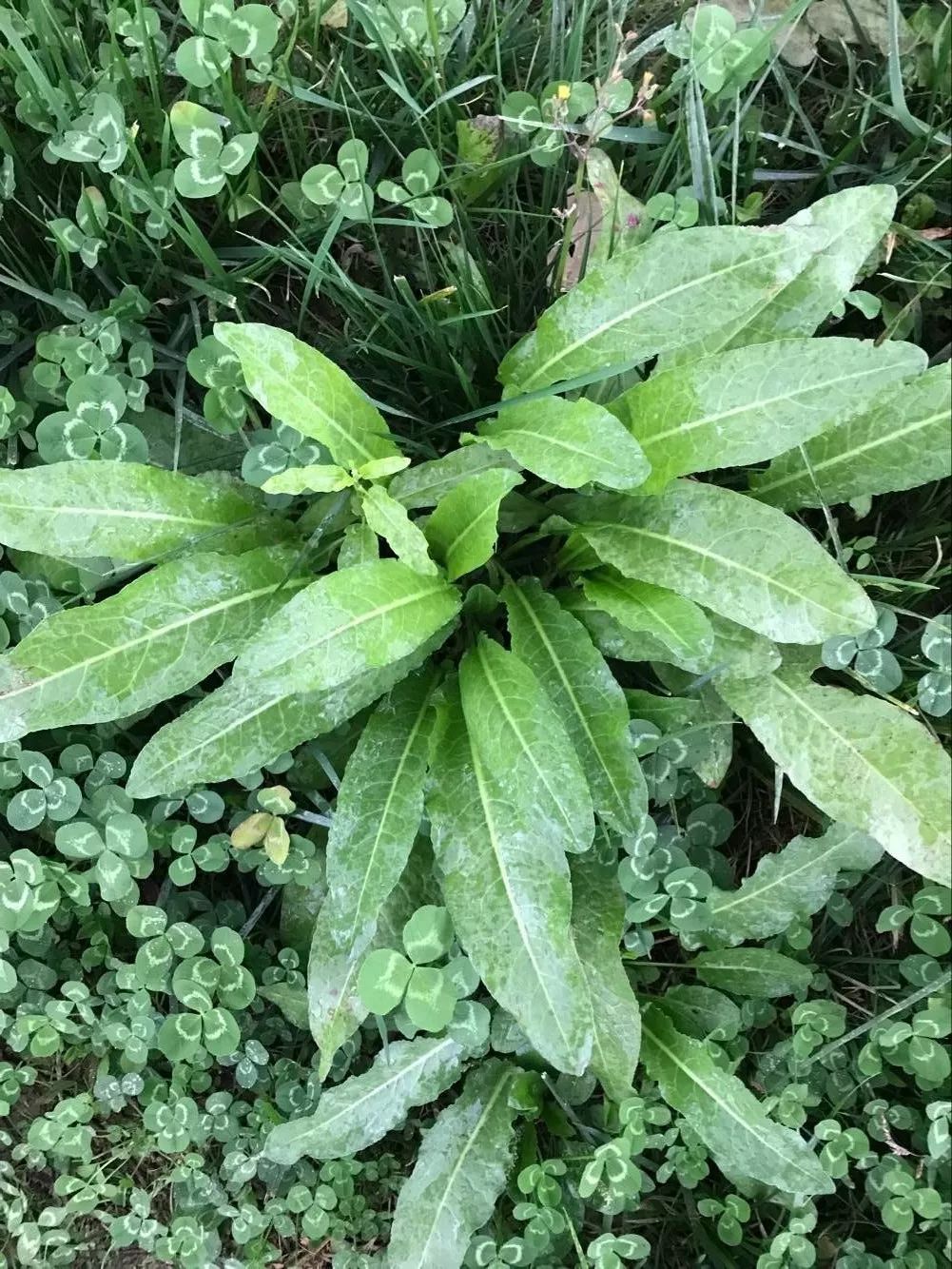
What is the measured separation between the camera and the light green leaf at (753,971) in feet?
5.85

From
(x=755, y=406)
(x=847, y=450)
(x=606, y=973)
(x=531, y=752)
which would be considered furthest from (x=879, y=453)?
(x=606, y=973)

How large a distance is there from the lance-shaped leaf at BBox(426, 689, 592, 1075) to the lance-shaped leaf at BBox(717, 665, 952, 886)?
1.35 feet

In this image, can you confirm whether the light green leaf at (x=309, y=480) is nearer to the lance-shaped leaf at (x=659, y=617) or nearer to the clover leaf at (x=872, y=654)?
the lance-shaped leaf at (x=659, y=617)

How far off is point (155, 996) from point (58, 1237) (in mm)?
414

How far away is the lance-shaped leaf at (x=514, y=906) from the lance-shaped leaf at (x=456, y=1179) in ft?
1.26

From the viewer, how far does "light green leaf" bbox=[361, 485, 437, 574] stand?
148 cm

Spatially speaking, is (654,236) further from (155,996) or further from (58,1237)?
(58,1237)

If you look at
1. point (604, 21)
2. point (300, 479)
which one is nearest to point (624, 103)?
point (604, 21)

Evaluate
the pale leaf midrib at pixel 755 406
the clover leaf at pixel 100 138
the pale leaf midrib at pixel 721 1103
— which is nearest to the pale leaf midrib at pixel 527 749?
the pale leaf midrib at pixel 755 406

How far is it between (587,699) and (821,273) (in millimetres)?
747

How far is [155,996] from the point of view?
6.27 ft

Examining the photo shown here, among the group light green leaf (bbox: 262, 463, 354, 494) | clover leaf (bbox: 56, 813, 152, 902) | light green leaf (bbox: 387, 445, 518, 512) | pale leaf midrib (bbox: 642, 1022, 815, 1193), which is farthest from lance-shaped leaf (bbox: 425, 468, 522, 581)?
pale leaf midrib (bbox: 642, 1022, 815, 1193)

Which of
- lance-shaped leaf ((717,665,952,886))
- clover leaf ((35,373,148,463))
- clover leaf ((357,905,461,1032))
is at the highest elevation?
clover leaf ((35,373,148,463))

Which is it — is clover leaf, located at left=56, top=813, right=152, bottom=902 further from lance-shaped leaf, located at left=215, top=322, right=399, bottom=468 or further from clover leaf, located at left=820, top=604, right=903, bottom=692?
clover leaf, located at left=820, top=604, right=903, bottom=692
